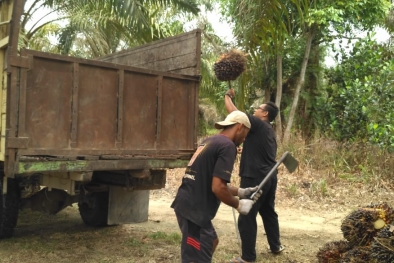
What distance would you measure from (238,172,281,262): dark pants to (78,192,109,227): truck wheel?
1.95m

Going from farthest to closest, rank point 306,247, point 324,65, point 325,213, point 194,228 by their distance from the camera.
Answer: point 324,65
point 325,213
point 306,247
point 194,228

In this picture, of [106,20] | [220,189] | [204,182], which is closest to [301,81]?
[106,20]

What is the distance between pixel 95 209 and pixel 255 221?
228cm

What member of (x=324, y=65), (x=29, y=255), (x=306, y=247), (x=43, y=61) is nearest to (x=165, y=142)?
(x=43, y=61)

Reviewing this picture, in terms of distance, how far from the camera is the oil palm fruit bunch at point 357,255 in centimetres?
356

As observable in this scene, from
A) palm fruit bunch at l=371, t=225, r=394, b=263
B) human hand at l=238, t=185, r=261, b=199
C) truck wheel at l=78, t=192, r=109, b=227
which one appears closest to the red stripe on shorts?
human hand at l=238, t=185, r=261, b=199

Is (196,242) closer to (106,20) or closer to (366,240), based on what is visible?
(366,240)

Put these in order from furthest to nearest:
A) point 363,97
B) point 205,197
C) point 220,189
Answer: point 363,97 → point 205,197 → point 220,189

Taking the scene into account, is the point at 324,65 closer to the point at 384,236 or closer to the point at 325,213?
the point at 325,213

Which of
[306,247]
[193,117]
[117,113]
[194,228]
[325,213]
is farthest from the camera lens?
[325,213]

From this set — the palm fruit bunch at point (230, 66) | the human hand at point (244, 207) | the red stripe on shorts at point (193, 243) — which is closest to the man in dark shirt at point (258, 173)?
the palm fruit bunch at point (230, 66)

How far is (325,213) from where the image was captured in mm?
7695

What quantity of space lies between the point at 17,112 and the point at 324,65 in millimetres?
10173

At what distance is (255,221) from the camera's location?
14.8ft
